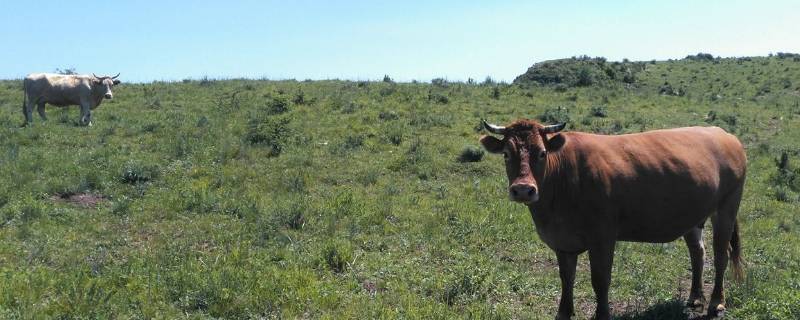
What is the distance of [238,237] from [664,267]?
236 inches

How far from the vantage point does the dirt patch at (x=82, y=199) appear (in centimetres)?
1088

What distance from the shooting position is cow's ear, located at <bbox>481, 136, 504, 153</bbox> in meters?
6.12

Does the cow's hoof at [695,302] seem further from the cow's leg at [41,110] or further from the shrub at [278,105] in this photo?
the cow's leg at [41,110]

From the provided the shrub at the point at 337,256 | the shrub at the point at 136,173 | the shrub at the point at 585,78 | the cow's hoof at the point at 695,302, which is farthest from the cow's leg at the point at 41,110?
the shrub at the point at 585,78

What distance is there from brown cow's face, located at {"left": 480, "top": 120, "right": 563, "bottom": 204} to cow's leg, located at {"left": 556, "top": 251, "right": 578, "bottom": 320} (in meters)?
0.90

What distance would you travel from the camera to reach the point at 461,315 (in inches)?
265

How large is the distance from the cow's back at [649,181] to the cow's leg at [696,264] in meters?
0.51

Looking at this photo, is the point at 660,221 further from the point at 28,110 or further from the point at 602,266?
the point at 28,110

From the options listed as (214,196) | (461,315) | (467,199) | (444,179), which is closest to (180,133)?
(214,196)

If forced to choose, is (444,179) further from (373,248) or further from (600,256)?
(600,256)

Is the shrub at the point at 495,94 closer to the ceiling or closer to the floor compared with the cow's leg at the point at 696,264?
closer to the ceiling

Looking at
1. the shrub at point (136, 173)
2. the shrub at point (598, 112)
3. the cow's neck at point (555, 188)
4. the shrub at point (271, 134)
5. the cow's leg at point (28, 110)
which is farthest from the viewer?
the shrub at point (598, 112)

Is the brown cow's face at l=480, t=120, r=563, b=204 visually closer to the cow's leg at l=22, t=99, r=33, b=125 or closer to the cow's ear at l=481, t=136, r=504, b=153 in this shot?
the cow's ear at l=481, t=136, r=504, b=153

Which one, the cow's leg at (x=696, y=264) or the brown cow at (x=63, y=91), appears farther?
the brown cow at (x=63, y=91)
